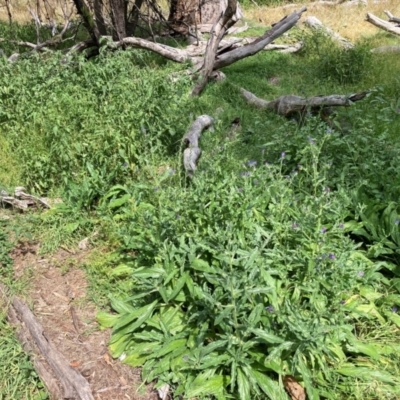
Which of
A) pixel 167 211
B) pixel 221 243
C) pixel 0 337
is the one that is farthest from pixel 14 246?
pixel 221 243

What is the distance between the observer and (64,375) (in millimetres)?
2729

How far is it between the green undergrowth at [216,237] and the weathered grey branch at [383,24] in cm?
619

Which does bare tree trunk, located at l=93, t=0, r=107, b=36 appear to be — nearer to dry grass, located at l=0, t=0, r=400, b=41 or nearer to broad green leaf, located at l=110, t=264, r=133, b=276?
dry grass, located at l=0, t=0, r=400, b=41

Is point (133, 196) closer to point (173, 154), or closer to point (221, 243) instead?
point (221, 243)

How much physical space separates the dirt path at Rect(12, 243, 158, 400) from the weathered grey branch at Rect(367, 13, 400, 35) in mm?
9770

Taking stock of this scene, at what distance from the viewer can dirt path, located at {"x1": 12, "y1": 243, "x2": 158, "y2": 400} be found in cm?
278

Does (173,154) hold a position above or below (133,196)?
below

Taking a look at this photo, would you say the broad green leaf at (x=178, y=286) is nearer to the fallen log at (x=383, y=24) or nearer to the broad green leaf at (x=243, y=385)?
the broad green leaf at (x=243, y=385)

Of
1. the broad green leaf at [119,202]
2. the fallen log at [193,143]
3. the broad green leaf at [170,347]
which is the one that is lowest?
the broad green leaf at [170,347]

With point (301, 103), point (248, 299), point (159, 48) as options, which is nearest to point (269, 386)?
point (248, 299)

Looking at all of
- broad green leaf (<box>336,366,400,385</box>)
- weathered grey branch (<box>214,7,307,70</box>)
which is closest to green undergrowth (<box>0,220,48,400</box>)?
broad green leaf (<box>336,366,400,385</box>)

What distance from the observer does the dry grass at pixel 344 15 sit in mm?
11258

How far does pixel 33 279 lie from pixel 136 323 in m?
1.20

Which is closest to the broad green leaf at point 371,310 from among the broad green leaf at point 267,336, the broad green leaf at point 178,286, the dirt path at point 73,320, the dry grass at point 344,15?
the broad green leaf at point 267,336
